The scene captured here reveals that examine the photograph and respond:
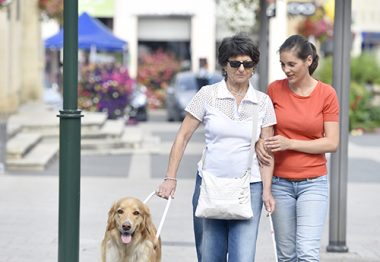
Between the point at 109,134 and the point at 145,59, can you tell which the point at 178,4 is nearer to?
the point at 145,59

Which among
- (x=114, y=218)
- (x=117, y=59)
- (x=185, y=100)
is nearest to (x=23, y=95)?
(x=185, y=100)

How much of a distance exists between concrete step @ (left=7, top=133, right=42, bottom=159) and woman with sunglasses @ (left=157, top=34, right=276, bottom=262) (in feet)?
33.8

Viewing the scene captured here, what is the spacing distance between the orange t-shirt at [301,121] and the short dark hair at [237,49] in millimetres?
379

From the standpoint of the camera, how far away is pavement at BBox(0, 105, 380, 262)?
31.3 feet

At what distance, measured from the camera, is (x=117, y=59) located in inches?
1716

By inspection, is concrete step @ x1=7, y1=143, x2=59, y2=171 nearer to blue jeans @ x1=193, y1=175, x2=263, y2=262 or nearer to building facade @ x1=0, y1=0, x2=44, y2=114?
building facade @ x1=0, y1=0, x2=44, y2=114

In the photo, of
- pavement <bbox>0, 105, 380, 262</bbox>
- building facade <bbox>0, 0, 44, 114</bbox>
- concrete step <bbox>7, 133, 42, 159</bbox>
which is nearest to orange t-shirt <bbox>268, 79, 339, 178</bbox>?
pavement <bbox>0, 105, 380, 262</bbox>

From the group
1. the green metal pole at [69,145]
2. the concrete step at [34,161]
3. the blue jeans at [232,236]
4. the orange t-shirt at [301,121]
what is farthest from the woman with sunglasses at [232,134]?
the concrete step at [34,161]

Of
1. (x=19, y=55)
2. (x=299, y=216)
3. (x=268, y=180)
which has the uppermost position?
(x=19, y=55)

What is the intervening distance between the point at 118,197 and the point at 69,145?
690cm

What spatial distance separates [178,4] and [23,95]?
56.3 ft

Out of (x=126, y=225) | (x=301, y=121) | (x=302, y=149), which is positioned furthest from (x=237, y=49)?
(x=126, y=225)

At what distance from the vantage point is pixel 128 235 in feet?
20.5

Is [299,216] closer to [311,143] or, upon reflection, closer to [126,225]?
[311,143]
